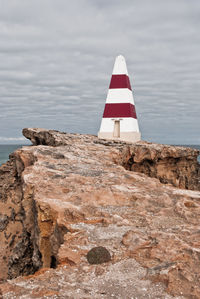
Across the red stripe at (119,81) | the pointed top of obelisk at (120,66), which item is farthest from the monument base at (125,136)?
the pointed top of obelisk at (120,66)

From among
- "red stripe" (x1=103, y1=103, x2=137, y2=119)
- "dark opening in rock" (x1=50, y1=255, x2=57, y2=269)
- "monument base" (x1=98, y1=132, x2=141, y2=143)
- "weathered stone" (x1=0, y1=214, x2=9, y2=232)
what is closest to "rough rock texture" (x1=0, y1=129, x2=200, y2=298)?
"dark opening in rock" (x1=50, y1=255, x2=57, y2=269)

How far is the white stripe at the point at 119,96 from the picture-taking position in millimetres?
17500

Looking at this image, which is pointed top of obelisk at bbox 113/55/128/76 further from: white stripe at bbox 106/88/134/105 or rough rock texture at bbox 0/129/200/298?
rough rock texture at bbox 0/129/200/298

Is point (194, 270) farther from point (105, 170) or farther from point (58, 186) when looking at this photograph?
point (105, 170)

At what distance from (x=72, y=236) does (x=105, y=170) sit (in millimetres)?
4118

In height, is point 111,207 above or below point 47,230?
above

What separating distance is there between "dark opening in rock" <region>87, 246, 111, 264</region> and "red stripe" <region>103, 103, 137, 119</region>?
508 inches

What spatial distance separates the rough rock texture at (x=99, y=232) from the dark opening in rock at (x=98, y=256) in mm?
80

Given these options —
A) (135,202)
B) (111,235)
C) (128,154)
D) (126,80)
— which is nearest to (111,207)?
(135,202)

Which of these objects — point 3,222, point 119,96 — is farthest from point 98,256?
point 119,96

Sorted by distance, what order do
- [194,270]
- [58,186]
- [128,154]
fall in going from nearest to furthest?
[194,270], [58,186], [128,154]

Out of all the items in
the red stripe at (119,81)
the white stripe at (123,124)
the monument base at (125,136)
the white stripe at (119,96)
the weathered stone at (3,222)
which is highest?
the red stripe at (119,81)

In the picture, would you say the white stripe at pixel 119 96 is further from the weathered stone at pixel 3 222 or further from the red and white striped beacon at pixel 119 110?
the weathered stone at pixel 3 222

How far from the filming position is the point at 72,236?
555 centimetres
